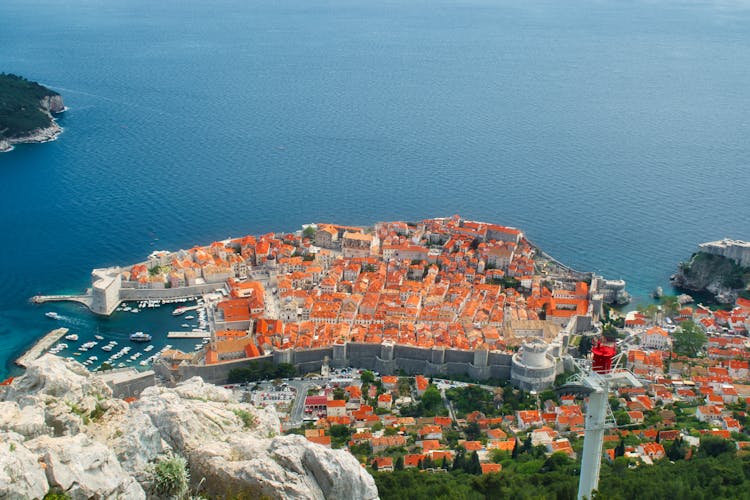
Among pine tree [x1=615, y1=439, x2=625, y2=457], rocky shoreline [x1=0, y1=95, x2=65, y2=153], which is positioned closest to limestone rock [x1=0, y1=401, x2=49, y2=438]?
pine tree [x1=615, y1=439, x2=625, y2=457]

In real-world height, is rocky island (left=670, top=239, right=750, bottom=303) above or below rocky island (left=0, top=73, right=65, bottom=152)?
below

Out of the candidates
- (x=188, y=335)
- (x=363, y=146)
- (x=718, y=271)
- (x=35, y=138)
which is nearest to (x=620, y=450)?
(x=188, y=335)

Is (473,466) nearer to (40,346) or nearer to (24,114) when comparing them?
(40,346)

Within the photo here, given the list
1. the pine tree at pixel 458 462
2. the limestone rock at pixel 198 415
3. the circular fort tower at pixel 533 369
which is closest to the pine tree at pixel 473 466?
the pine tree at pixel 458 462

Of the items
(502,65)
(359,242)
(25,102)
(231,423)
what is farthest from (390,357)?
(502,65)

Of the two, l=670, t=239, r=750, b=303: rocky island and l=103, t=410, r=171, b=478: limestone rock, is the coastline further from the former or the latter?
l=103, t=410, r=171, b=478: limestone rock

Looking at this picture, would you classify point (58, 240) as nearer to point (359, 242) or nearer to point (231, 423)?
point (359, 242)

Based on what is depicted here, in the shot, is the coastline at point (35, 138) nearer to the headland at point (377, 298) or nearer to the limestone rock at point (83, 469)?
the headland at point (377, 298)
